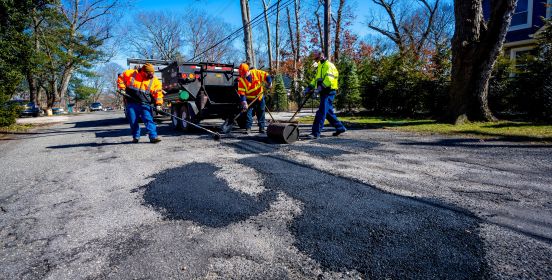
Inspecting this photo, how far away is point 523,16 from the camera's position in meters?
16.6

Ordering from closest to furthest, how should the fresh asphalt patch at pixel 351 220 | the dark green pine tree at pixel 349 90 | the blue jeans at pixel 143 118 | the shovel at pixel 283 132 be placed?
1. the fresh asphalt patch at pixel 351 220
2. the shovel at pixel 283 132
3. the blue jeans at pixel 143 118
4. the dark green pine tree at pixel 349 90

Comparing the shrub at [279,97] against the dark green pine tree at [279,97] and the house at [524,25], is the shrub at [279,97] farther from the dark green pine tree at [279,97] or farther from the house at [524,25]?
the house at [524,25]

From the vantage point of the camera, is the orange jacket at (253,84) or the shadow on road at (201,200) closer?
the shadow on road at (201,200)

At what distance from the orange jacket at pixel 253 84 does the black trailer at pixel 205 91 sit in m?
0.93

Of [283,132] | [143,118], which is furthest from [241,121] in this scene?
[283,132]

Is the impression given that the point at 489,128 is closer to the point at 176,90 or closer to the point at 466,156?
the point at 466,156

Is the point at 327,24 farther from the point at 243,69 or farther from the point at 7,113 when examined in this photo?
the point at 7,113

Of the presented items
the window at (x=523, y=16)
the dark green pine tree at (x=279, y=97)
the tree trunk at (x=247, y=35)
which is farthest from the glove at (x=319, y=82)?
the window at (x=523, y=16)

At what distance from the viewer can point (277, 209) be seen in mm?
2646

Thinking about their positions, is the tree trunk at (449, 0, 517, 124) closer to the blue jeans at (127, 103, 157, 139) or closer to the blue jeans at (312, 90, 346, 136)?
the blue jeans at (312, 90, 346, 136)

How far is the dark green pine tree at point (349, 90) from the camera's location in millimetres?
13680

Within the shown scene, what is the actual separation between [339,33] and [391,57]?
1256 centimetres

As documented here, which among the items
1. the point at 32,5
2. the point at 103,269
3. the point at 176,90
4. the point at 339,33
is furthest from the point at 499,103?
the point at 32,5

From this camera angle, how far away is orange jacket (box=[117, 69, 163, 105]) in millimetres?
6398
